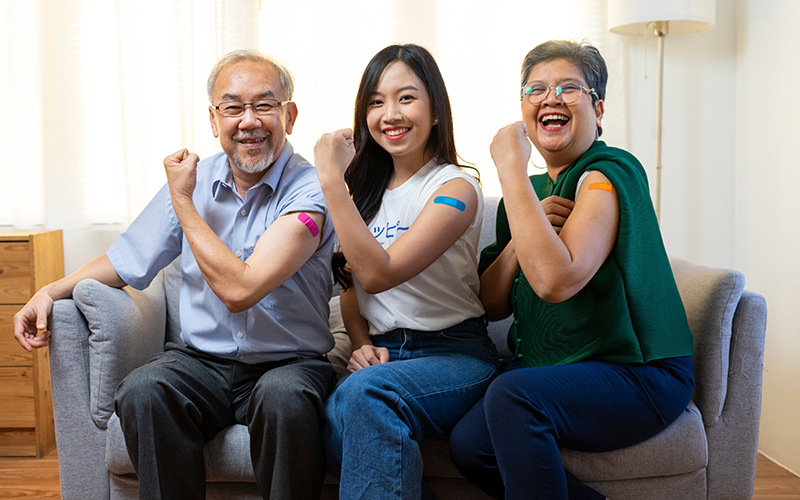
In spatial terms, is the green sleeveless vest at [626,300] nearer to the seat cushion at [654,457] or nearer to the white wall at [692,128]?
the seat cushion at [654,457]

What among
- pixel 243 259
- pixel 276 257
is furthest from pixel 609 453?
pixel 243 259

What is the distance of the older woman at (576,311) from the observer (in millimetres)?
1159

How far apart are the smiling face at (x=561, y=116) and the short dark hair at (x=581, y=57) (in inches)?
0.5

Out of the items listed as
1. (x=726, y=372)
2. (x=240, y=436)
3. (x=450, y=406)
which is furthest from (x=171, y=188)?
(x=726, y=372)

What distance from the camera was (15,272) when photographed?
7.38ft

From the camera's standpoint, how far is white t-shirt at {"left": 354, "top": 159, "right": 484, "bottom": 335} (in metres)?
1.42

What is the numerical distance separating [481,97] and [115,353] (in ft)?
5.58

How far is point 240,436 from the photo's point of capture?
4.59 ft

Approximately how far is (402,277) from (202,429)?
57 cm

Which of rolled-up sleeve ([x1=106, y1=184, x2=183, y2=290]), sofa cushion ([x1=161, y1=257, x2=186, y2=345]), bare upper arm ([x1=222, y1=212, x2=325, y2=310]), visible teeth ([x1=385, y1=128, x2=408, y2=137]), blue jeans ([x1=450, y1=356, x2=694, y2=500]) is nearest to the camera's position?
blue jeans ([x1=450, y1=356, x2=694, y2=500])

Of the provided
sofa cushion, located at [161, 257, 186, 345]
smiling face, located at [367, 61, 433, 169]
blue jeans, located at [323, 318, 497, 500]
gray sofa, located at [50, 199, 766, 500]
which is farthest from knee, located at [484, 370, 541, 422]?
sofa cushion, located at [161, 257, 186, 345]

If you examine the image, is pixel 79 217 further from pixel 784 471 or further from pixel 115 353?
pixel 784 471

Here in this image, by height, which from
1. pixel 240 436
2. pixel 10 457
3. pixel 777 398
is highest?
pixel 240 436

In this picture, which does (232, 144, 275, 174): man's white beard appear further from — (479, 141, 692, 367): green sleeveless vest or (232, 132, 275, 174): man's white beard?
(479, 141, 692, 367): green sleeveless vest
